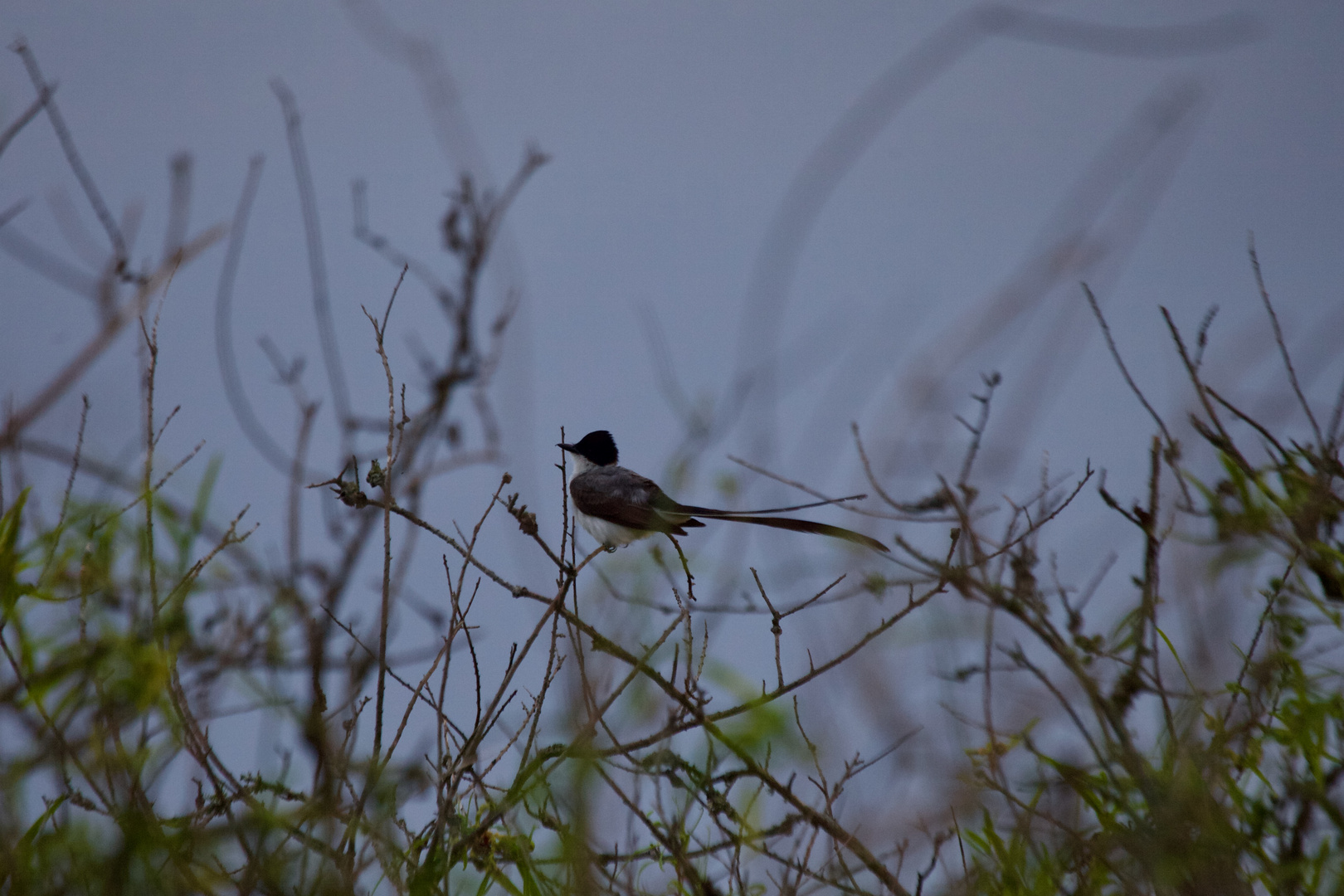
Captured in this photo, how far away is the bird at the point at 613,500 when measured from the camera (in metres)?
4.92

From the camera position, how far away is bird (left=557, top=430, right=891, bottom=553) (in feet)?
16.1

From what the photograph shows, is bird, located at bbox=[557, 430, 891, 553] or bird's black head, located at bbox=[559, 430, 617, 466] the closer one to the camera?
bird, located at bbox=[557, 430, 891, 553]

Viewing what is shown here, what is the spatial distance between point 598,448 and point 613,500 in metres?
0.79

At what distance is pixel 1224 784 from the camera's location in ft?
6.68

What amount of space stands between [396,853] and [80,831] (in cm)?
55

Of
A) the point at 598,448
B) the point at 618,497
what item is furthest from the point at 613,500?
the point at 598,448

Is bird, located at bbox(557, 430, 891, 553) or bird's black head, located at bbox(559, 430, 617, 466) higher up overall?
bird's black head, located at bbox(559, 430, 617, 466)

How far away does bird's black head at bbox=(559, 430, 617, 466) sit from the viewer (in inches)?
251

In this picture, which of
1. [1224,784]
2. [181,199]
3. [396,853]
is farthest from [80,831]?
[1224,784]

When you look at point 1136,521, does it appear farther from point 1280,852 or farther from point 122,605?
point 122,605

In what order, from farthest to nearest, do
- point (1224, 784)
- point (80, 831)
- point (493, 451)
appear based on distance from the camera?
point (493, 451) < point (1224, 784) < point (80, 831)

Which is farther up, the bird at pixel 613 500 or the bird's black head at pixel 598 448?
the bird's black head at pixel 598 448

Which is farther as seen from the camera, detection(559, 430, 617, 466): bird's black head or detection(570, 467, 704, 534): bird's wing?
detection(559, 430, 617, 466): bird's black head

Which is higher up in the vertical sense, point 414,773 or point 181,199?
point 181,199
